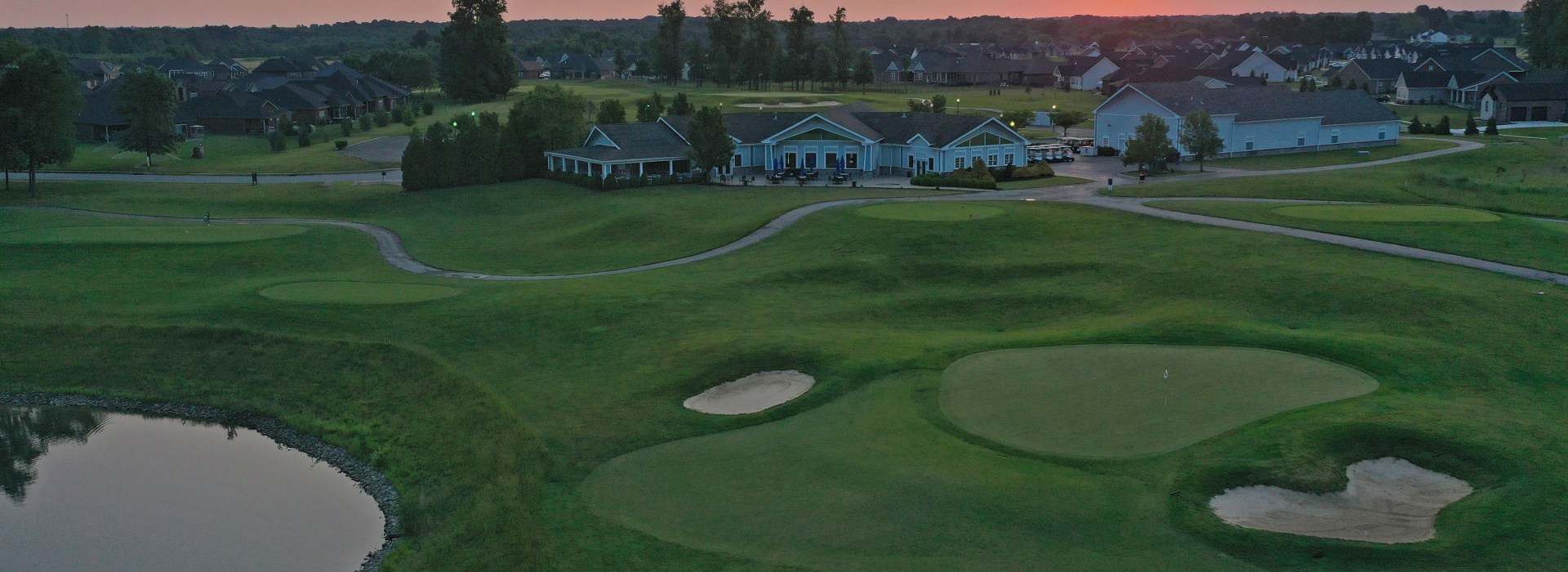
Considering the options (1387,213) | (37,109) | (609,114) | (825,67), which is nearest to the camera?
(1387,213)

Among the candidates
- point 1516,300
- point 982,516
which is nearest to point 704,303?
point 982,516

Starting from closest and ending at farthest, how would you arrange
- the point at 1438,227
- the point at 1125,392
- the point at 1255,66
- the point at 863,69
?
the point at 1125,392 < the point at 1438,227 < the point at 863,69 < the point at 1255,66

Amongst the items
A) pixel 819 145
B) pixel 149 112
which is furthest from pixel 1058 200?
pixel 149 112

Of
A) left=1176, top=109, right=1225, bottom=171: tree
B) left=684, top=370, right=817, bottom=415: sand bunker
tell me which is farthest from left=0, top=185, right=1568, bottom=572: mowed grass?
left=1176, top=109, right=1225, bottom=171: tree

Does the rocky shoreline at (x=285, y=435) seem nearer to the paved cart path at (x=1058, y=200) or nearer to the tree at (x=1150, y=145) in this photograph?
the paved cart path at (x=1058, y=200)

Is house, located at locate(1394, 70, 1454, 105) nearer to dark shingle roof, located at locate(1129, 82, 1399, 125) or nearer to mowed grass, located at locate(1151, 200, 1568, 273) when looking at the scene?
dark shingle roof, located at locate(1129, 82, 1399, 125)

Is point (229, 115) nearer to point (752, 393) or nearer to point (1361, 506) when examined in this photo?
point (752, 393)
